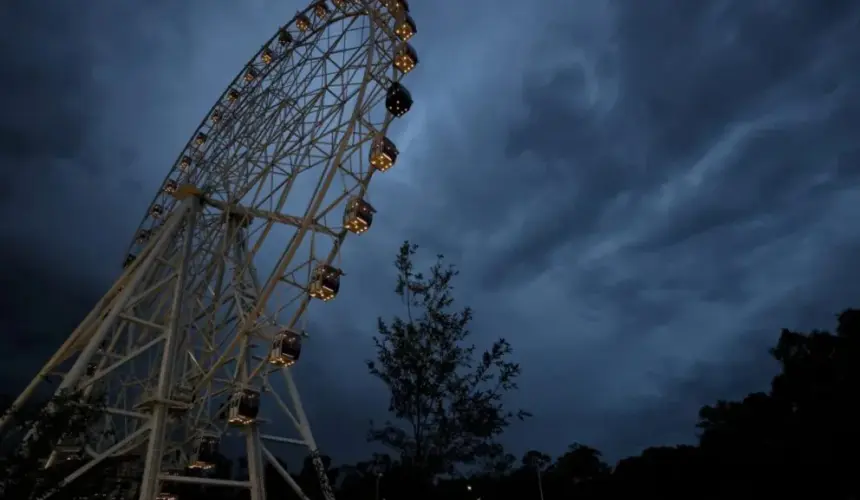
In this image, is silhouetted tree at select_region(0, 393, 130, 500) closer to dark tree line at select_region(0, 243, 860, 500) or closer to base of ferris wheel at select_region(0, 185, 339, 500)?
base of ferris wheel at select_region(0, 185, 339, 500)

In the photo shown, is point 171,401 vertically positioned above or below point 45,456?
above

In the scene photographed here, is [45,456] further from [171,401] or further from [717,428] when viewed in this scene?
[717,428]

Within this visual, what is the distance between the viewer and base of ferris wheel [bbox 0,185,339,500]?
17.0 meters

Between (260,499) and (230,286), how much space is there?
23.5 feet

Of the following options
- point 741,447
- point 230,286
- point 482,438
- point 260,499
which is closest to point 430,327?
point 482,438

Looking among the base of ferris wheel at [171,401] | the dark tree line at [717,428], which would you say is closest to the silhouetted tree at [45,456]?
the base of ferris wheel at [171,401]

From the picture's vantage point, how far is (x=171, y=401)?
57.8ft

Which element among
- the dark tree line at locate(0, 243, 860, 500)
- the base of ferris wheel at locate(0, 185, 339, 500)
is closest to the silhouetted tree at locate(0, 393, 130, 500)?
the base of ferris wheel at locate(0, 185, 339, 500)

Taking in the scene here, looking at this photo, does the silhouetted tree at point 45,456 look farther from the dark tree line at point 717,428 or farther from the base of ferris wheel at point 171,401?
the dark tree line at point 717,428

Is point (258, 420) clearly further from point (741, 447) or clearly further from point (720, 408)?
point (720, 408)

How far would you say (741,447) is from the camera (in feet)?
A: 99.5

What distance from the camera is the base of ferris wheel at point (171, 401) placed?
16953 millimetres

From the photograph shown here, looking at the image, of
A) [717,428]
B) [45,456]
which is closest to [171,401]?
[45,456]

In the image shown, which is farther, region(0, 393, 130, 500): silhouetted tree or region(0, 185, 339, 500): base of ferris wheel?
region(0, 185, 339, 500): base of ferris wheel
